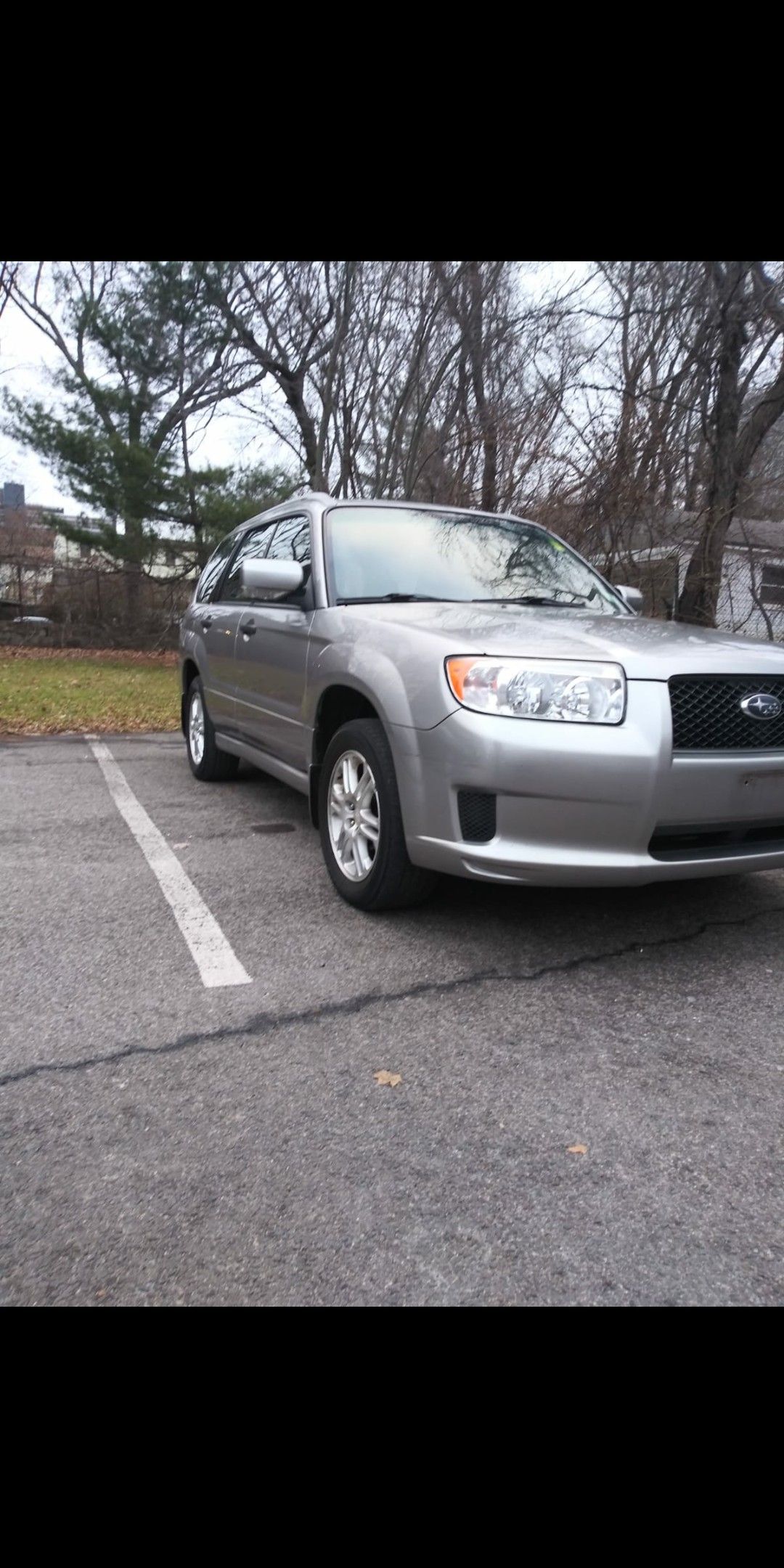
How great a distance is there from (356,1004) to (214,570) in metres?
4.45

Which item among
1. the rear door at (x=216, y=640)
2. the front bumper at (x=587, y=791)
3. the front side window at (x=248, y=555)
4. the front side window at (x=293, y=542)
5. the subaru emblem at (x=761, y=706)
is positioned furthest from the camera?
the rear door at (x=216, y=640)

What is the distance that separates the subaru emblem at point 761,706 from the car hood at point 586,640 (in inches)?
3.5

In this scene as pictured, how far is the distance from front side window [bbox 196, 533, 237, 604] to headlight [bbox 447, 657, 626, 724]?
3782 mm

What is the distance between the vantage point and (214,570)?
6805 millimetres

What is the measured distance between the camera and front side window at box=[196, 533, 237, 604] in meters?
6.61

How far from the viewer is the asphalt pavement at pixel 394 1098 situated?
6.14ft

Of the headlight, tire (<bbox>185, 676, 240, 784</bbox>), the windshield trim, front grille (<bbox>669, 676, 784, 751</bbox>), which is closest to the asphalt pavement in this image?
front grille (<bbox>669, 676, 784, 751</bbox>)

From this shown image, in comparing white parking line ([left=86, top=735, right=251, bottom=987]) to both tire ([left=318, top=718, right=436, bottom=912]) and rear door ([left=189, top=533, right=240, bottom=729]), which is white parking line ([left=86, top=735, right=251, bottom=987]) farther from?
rear door ([left=189, top=533, right=240, bottom=729])

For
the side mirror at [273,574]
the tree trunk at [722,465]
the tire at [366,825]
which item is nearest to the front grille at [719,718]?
the tire at [366,825]

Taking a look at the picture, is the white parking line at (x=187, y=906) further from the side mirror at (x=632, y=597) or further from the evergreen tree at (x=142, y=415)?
the evergreen tree at (x=142, y=415)

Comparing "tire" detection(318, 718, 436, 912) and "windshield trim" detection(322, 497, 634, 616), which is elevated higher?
"windshield trim" detection(322, 497, 634, 616)

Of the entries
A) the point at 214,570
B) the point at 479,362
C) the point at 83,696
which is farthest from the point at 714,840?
the point at 479,362
